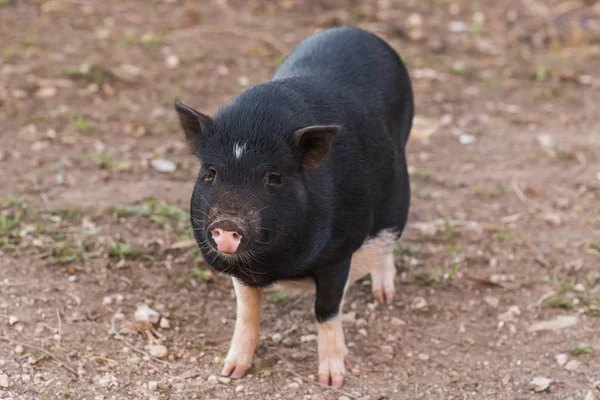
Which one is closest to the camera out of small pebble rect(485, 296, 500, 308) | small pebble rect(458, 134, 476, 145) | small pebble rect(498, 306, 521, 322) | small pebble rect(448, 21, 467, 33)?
small pebble rect(498, 306, 521, 322)

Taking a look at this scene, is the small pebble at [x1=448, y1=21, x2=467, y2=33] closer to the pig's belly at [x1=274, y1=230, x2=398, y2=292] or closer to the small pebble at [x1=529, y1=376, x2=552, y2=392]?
the pig's belly at [x1=274, y1=230, x2=398, y2=292]

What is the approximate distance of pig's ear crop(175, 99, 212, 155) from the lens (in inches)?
147

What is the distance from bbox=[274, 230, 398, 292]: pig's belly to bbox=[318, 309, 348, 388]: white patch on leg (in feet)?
0.76

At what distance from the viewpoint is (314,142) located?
12.0ft

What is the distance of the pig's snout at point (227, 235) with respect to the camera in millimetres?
3326

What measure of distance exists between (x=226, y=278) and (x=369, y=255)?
3.38ft

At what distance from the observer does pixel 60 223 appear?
5469 mm

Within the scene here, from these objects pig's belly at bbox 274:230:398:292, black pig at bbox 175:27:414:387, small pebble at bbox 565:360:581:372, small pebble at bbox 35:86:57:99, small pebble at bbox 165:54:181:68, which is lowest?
small pebble at bbox 165:54:181:68

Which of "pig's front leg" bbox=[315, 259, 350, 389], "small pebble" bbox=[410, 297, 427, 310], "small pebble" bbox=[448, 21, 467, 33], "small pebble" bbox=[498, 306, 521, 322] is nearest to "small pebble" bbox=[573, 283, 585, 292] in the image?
"small pebble" bbox=[498, 306, 521, 322]

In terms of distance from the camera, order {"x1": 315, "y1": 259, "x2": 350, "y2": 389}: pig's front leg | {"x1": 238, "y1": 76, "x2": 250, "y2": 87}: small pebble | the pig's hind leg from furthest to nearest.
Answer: {"x1": 238, "y1": 76, "x2": 250, "y2": 87}: small pebble < the pig's hind leg < {"x1": 315, "y1": 259, "x2": 350, "y2": 389}: pig's front leg

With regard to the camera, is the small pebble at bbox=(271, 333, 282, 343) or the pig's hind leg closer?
the pig's hind leg

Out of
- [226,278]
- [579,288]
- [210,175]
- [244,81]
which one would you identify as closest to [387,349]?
[226,278]

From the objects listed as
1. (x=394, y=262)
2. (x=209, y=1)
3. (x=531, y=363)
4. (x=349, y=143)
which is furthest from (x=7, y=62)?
(x=531, y=363)

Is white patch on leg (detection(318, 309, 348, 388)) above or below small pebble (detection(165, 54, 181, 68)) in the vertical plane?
above
